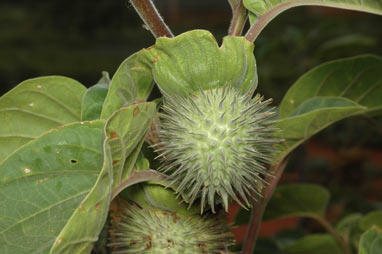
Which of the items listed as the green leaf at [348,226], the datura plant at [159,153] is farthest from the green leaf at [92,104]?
the green leaf at [348,226]

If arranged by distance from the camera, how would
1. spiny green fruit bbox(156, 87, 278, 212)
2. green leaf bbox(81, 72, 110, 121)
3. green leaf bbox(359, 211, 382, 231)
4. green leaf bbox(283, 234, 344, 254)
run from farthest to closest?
green leaf bbox(283, 234, 344, 254) → green leaf bbox(359, 211, 382, 231) → green leaf bbox(81, 72, 110, 121) → spiny green fruit bbox(156, 87, 278, 212)

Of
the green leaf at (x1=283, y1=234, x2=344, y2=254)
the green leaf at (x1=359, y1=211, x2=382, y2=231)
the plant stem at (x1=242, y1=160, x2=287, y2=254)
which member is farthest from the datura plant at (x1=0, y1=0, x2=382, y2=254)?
the green leaf at (x1=283, y1=234, x2=344, y2=254)

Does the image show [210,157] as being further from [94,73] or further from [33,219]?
[94,73]

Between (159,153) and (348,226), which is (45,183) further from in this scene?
(348,226)

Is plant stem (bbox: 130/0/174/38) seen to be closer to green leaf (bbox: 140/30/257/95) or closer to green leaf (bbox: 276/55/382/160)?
green leaf (bbox: 140/30/257/95)

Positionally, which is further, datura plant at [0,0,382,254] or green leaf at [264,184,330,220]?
green leaf at [264,184,330,220]

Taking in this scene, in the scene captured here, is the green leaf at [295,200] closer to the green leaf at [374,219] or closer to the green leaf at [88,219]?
the green leaf at [374,219]

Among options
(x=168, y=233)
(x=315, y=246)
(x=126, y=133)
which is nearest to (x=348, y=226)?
(x=315, y=246)
